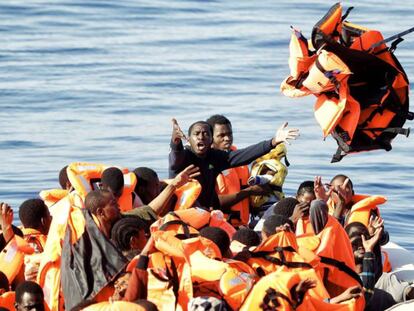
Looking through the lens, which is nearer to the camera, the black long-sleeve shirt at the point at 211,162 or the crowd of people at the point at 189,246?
the crowd of people at the point at 189,246

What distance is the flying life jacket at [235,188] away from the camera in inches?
492

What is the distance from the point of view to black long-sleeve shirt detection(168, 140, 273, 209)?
12.0 m

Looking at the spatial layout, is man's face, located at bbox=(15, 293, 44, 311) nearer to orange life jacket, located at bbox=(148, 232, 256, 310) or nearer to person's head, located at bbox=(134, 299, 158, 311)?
orange life jacket, located at bbox=(148, 232, 256, 310)

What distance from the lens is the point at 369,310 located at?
10836mm

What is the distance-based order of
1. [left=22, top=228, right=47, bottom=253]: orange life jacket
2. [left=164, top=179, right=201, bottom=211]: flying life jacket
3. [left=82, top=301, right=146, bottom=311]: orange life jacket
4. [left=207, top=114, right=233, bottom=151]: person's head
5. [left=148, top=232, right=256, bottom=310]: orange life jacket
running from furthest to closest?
[left=207, top=114, right=233, bottom=151]: person's head < [left=164, top=179, right=201, bottom=211]: flying life jacket < [left=22, top=228, right=47, bottom=253]: orange life jacket < [left=148, top=232, right=256, bottom=310]: orange life jacket < [left=82, top=301, right=146, bottom=311]: orange life jacket

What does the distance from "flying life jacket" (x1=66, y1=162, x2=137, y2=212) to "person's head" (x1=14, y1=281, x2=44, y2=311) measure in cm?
146

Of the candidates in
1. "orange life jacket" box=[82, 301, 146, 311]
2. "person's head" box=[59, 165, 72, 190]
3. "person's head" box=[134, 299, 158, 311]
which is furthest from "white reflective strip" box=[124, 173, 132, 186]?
"person's head" box=[134, 299, 158, 311]

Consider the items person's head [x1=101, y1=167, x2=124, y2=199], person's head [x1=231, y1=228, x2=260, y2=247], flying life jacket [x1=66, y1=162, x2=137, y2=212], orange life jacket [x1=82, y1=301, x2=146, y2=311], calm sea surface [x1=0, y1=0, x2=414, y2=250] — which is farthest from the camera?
calm sea surface [x1=0, y1=0, x2=414, y2=250]

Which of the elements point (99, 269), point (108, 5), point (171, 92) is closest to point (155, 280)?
point (99, 269)

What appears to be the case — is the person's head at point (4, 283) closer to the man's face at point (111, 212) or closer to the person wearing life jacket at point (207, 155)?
the man's face at point (111, 212)

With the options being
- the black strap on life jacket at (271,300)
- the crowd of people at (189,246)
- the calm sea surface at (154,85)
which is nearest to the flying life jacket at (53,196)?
the crowd of people at (189,246)

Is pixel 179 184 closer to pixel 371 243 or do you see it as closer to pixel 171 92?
pixel 371 243

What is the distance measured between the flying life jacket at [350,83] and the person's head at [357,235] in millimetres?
463

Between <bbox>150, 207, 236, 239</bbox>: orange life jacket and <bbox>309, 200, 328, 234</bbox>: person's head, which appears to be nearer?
<bbox>150, 207, 236, 239</bbox>: orange life jacket
